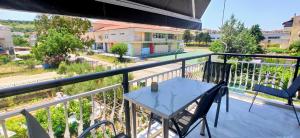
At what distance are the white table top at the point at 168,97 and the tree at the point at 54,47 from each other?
21532 millimetres

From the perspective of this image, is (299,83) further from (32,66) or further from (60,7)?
(32,66)

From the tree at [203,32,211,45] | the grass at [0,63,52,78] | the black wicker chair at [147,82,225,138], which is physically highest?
the tree at [203,32,211,45]

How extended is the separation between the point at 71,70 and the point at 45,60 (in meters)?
6.31

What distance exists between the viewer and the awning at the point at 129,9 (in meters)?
1.04

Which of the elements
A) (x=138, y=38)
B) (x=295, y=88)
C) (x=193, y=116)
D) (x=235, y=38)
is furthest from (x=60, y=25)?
(x=295, y=88)

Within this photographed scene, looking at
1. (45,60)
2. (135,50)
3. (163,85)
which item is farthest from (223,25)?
(45,60)

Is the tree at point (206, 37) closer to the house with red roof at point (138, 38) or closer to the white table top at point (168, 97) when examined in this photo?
the house with red roof at point (138, 38)

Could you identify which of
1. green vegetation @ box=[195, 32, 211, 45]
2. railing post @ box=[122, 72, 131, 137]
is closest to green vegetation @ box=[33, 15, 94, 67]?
railing post @ box=[122, 72, 131, 137]

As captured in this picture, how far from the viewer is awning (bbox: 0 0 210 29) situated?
1037 mm

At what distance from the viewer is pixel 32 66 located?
68.4 ft

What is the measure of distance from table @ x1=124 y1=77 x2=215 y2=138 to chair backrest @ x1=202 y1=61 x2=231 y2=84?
1.06 metres

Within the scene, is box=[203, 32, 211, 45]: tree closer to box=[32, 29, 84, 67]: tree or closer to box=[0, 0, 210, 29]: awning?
box=[32, 29, 84, 67]: tree

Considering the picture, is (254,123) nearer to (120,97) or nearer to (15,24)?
(120,97)

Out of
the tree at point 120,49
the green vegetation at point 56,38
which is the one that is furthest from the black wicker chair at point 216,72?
the tree at point 120,49
